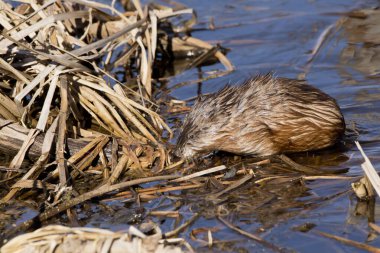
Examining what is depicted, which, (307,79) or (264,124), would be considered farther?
(307,79)

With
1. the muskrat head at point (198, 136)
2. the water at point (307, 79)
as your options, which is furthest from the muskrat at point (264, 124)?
the water at point (307, 79)

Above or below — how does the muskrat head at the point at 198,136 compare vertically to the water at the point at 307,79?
above

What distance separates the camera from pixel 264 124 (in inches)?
222

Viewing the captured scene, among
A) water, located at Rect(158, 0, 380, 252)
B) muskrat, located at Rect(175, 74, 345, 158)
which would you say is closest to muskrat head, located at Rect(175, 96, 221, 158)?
muskrat, located at Rect(175, 74, 345, 158)

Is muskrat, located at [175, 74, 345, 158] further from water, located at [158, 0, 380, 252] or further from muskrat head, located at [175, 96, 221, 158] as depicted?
water, located at [158, 0, 380, 252]

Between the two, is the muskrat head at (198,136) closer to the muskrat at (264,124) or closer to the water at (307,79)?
the muskrat at (264,124)

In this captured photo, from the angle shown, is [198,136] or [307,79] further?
[307,79]

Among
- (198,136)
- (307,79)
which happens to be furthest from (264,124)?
(307,79)

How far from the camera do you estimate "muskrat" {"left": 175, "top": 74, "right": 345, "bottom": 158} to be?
5645 mm

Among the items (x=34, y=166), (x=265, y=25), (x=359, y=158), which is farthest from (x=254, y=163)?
(x=265, y=25)

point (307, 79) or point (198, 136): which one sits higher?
point (198, 136)

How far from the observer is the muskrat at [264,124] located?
5.64 metres

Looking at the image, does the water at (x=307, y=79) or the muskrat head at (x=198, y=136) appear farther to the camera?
the muskrat head at (x=198, y=136)

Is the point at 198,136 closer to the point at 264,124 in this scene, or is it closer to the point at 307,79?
the point at 264,124
